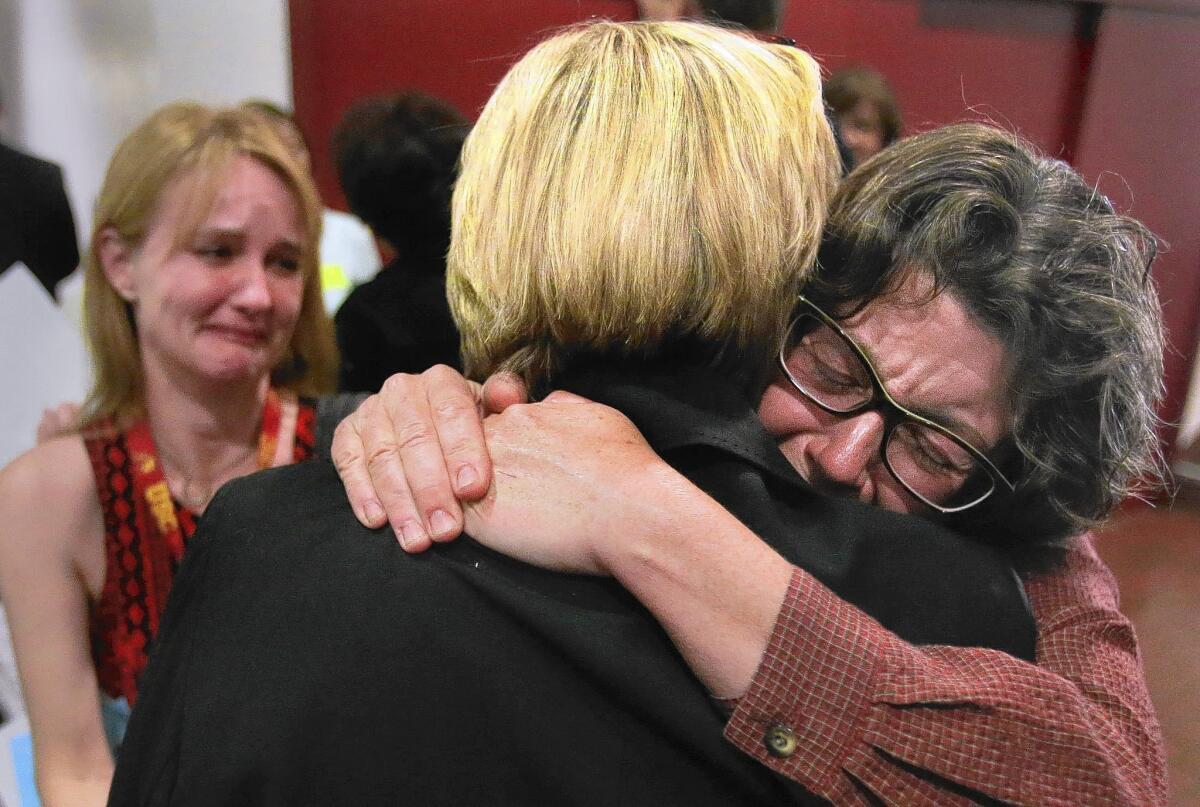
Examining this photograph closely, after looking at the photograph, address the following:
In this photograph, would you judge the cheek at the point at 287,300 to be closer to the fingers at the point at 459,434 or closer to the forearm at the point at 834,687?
the fingers at the point at 459,434

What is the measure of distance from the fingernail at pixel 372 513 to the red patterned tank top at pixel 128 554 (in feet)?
2.68

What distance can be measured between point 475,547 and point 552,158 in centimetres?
33

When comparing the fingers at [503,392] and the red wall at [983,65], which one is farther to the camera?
the red wall at [983,65]

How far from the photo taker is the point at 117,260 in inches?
54.5

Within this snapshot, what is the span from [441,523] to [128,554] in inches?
36.9

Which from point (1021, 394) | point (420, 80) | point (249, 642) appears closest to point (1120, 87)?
point (1021, 394)

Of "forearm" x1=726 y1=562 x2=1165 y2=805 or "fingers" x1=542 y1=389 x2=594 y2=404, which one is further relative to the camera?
"fingers" x1=542 y1=389 x2=594 y2=404

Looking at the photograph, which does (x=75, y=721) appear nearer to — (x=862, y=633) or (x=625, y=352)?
(x=625, y=352)

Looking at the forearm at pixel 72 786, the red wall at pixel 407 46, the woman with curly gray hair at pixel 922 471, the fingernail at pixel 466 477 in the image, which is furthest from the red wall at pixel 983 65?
the forearm at pixel 72 786

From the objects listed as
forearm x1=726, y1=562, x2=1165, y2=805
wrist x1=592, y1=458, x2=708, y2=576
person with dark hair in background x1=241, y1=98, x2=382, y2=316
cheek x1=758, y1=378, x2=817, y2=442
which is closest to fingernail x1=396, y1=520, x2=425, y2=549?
wrist x1=592, y1=458, x2=708, y2=576

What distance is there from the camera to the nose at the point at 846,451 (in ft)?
2.91

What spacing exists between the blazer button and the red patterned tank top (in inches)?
43.2

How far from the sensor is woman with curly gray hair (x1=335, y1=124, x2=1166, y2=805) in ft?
2.06

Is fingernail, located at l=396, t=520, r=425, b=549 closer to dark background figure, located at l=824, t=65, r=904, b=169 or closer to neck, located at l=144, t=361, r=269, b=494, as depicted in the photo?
neck, located at l=144, t=361, r=269, b=494
